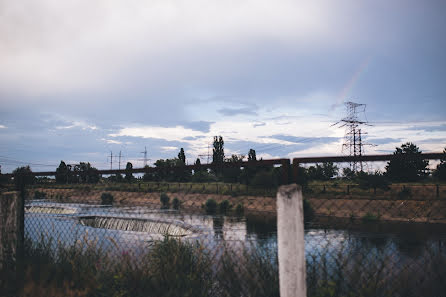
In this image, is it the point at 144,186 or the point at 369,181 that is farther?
the point at 144,186

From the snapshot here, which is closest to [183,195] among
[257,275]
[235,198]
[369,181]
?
[235,198]

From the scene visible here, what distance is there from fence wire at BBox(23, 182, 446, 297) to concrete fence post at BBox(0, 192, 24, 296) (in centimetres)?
23

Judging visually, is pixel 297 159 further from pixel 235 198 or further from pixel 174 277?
pixel 235 198

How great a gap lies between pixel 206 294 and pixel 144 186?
52.3 m

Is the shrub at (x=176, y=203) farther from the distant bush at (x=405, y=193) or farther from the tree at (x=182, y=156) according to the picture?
the tree at (x=182, y=156)

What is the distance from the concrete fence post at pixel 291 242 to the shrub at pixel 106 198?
145 ft

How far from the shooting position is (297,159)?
3623 mm

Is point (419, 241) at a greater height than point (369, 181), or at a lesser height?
lesser

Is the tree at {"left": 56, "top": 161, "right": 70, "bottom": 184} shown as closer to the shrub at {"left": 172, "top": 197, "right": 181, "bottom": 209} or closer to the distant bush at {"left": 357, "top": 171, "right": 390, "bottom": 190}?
the distant bush at {"left": 357, "top": 171, "right": 390, "bottom": 190}

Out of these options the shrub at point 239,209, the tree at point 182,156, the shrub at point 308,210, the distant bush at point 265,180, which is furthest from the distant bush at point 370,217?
the tree at point 182,156

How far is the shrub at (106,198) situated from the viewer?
44734mm

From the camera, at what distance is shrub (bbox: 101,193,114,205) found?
44734 millimetres

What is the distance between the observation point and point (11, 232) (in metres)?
5.12

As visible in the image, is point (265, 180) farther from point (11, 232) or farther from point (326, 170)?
point (11, 232)
